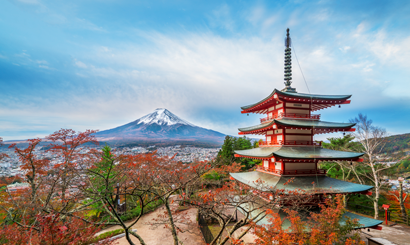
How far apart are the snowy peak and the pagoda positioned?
5872 cm

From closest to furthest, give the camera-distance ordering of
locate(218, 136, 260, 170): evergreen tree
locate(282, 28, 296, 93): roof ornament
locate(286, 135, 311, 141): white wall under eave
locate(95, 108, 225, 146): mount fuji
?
locate(286, 135, 311, 141): white wall under eave
locate(282, 28, 296, 93): roof ornament
locate(218, 136, 260, 170): evergreen tree
locate(95, 108, 225, 146): mount fuji

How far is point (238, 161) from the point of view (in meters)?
24.8

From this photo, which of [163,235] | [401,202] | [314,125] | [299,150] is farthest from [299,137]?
[163,235]

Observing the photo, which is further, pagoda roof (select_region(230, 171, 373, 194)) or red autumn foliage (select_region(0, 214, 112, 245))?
pagoda roof (select_region(230, 171, 373, 194))

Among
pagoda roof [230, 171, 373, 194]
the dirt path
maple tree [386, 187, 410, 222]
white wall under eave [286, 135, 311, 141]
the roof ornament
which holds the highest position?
the roof ornament

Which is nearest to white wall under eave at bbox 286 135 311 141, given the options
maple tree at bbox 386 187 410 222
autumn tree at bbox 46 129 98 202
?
maple tree at bbox 386 187 410 222

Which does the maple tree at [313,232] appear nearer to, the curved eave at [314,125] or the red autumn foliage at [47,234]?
the curved eave at [314,125]

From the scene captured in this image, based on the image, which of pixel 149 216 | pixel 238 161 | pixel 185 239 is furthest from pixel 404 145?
pixel 149 216

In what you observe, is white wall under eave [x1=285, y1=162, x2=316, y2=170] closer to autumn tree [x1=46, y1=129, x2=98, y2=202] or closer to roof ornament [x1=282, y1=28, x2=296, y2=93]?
roof ornament [x1=282, y1=28, x2=296, y2=93]

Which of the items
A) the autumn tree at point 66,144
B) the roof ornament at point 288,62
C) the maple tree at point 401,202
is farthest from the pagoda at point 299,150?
the autumn tree at point 66,144

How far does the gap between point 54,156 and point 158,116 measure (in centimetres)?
6240

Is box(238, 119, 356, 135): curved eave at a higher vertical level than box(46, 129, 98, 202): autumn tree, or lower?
higher

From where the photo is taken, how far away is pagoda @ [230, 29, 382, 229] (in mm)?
8258

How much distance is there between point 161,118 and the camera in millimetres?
69688
